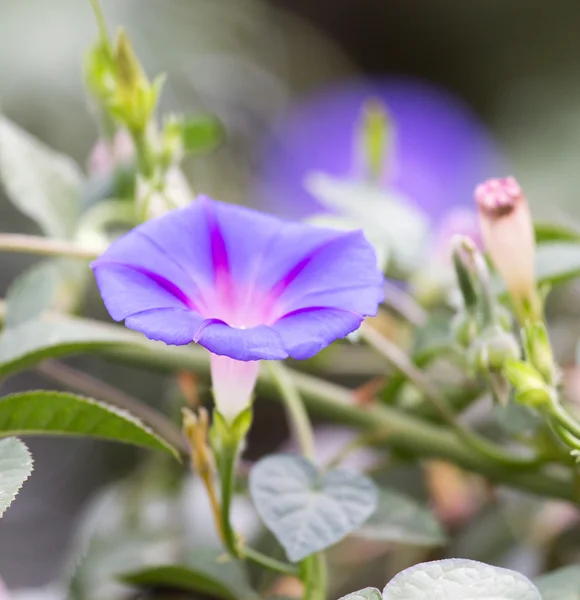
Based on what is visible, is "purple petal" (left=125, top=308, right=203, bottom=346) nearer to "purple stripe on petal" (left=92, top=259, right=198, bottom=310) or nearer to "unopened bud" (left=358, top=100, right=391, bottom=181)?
"purple stripe on petal" (left=92, top=259, right=198, bottom=310)

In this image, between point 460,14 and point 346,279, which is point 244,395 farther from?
point 460,14

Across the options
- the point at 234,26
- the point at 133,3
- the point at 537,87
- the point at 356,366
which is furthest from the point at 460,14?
the point at 356,366

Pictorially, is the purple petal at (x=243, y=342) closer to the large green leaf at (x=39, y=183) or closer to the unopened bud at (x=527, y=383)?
the unopened bud at (x=527, y=383)

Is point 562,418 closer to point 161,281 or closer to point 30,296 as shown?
point 161,281

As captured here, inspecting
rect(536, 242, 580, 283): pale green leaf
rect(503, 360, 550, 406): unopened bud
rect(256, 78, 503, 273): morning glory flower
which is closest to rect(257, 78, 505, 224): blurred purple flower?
rect(256, 78, 503, 273): morning glory flower

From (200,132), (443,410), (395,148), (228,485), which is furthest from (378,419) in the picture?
(395,148)
